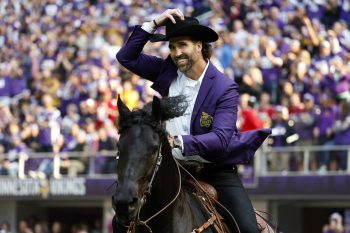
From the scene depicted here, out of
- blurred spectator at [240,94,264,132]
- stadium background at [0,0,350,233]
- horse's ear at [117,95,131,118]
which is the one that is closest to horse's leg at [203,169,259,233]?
horse's ear at [117,95,131,118]

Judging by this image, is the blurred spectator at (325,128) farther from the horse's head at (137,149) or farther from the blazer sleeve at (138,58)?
the horse's head at (137,149)

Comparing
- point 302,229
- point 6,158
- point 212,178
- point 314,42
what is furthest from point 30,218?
point 212,178

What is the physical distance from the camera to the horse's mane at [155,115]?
6.33m

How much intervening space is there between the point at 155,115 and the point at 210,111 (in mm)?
956

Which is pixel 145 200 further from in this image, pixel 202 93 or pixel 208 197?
pixel 202 93

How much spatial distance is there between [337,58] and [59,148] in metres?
6.56

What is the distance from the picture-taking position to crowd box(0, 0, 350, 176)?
17.2 m

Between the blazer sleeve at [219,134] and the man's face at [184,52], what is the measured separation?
0.36 m

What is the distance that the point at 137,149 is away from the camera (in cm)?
616

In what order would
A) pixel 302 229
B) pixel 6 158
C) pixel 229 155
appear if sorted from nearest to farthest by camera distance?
pixel 229 155, pixel 302 229, pixel 6 158

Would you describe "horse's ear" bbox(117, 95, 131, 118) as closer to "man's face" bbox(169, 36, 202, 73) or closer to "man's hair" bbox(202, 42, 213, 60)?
"man's face" bbox(169, 36, 202, 73)

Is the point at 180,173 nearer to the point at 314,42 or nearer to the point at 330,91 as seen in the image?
the point at 330,91

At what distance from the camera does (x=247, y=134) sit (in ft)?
25.0

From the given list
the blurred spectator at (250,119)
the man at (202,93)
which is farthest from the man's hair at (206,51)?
the blurred spectator at (250,119)
